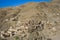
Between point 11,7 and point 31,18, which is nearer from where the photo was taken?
point 31,18

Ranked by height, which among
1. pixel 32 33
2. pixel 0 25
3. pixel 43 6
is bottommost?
pixel 32 33

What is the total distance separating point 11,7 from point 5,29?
1727mm

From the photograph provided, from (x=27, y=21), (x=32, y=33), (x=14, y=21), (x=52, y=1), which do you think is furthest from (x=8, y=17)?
(x=52, y=1)

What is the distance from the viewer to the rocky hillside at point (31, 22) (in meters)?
7.62

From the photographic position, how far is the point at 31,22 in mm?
8102

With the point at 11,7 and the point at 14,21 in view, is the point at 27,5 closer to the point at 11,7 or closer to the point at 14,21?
the point at 11,7

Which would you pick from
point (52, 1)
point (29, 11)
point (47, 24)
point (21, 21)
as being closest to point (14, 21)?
point (21, 21)

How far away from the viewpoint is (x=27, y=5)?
30.9 feet

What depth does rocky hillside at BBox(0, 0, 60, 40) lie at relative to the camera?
762 centimetres

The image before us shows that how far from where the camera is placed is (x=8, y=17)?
28.2 ft

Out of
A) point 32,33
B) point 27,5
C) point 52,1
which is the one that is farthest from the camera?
point 52,1

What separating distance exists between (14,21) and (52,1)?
10.3 ft

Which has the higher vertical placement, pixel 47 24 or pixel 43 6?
pixel 43 6

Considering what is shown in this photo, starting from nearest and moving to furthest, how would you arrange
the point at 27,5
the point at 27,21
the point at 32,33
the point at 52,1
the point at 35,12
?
1. the point at 32,33
2. the point at 27,21
3. the point at 35,12
4. the point at 27,5
5. the point at 52,1
